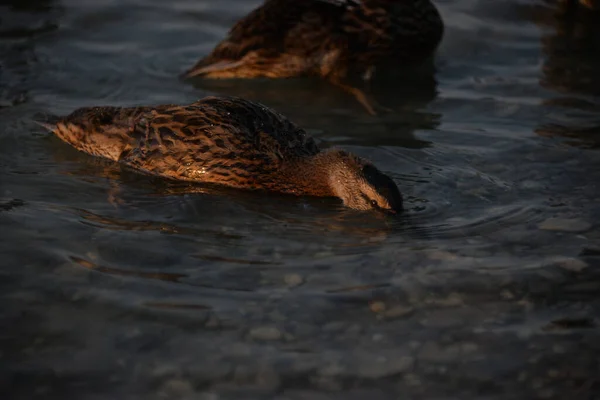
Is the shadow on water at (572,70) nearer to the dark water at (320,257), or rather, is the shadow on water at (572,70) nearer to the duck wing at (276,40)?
the dark water at (320,257)

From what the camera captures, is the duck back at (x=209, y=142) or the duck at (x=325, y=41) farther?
the duck at (x=325, y=41)

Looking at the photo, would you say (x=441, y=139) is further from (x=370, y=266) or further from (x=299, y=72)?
(x=370, y=266)

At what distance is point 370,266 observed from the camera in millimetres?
5957

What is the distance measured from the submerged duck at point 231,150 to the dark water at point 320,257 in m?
0.16

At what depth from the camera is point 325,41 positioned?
384 inches

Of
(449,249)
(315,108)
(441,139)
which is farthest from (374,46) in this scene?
(449,249)

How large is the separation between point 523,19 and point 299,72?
3185 mm

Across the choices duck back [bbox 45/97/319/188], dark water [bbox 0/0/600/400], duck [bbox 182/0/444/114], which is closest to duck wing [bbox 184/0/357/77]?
duck [bbox 182/0/444/114]

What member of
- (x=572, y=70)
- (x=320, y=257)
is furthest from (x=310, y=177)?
(x=572, y=70)

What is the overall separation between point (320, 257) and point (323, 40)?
4.18 meters

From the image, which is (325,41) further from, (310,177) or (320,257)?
(320,257)

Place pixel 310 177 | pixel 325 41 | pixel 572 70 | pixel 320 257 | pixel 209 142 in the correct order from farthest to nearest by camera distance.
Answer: pixel 572 70, pixel 325 41, pixel 209 142, pixel 310 177, pixel 320 257

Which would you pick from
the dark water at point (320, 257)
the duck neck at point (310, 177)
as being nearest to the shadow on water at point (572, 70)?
the dark water at point (320, 257)

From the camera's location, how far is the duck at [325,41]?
9570 millimetres
